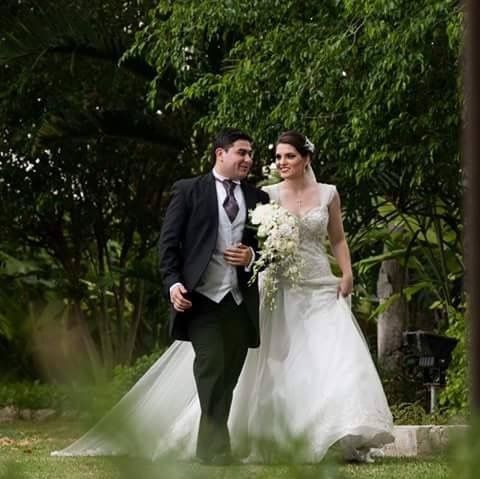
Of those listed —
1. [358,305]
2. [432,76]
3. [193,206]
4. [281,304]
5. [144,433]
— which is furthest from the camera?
[358,305]

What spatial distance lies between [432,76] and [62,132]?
6.67 metres

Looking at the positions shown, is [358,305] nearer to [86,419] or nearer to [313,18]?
[313,18]

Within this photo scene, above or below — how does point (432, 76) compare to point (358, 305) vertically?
above

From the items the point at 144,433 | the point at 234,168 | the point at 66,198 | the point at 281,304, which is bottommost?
the point at 144,433

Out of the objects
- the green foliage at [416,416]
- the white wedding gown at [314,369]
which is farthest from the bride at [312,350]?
the green foliage at [416,416]

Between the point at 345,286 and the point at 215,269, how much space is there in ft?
3.02

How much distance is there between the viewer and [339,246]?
31.8 feet

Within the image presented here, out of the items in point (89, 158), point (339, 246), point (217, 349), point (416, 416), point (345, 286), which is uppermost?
point (89, 158)

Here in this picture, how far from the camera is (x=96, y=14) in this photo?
19.7m

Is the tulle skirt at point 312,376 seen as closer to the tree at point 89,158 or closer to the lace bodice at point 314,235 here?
the lace bodice at point 314,235

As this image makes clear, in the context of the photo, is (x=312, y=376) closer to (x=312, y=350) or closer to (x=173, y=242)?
(x=312, y=350)

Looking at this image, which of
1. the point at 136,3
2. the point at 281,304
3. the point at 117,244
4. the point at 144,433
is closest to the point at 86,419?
the point at 144,433

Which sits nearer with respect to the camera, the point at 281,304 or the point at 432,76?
the point at 281,304

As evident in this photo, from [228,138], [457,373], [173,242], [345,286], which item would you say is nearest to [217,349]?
[173,242]
